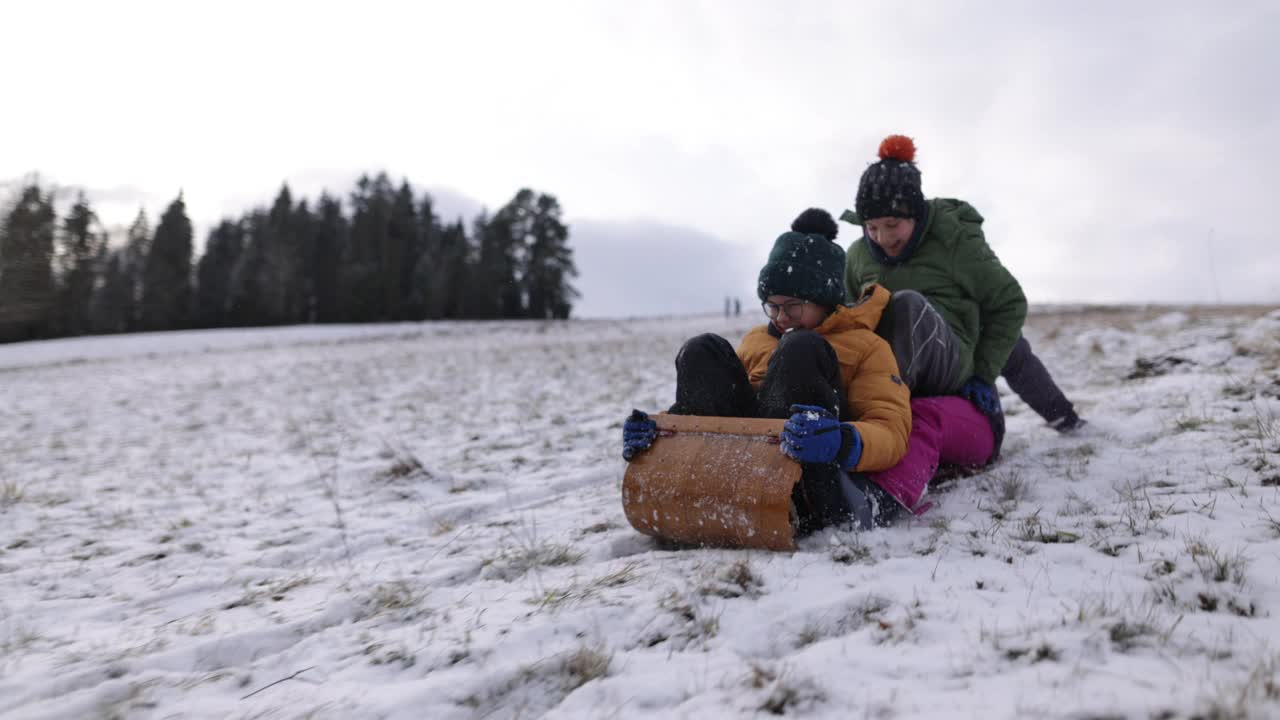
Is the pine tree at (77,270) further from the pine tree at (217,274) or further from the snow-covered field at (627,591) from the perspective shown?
the snow-covered field at (627,591)

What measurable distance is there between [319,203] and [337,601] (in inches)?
2066

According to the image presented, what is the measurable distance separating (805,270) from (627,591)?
1.53m

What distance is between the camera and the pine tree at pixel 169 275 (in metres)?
41.0

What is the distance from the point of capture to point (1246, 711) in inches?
51.6

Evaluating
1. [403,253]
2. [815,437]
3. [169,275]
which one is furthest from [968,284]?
[169,275]

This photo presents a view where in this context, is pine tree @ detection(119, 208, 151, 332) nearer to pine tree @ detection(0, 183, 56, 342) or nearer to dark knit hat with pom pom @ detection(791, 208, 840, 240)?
pine tree @ detection(0, 183, 56, 342)

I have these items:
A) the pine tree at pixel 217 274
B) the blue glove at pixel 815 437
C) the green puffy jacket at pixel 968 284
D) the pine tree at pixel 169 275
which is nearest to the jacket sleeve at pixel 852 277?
the green puffy jacket at pixel 968 284

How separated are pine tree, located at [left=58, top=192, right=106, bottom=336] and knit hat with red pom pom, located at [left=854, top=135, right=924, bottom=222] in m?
49.1

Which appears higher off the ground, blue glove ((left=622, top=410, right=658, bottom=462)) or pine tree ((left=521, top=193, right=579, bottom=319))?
pine tree ((left=521, top=193, right=579, bottom=319))

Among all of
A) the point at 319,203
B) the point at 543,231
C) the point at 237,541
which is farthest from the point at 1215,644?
the point at 319,203

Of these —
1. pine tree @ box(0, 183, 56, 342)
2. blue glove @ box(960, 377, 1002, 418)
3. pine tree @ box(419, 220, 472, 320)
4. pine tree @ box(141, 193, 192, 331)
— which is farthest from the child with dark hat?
pine tree @ box(141, 193, 192, 331)

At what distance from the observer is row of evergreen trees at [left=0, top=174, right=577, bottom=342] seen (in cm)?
4175

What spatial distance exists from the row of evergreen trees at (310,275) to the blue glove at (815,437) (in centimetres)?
4145

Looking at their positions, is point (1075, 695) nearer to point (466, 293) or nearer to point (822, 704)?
point (822, 704)
